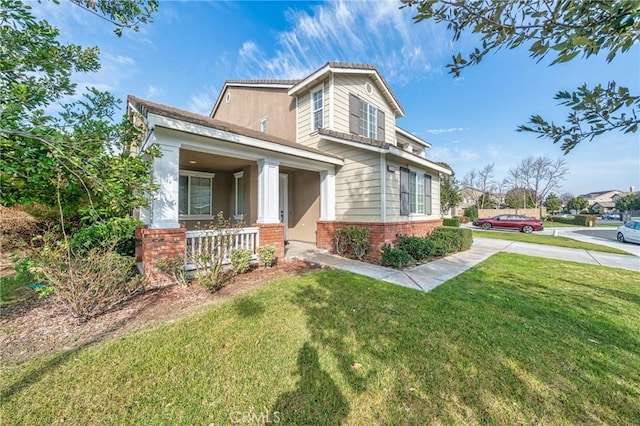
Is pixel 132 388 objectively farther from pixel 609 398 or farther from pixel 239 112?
pixel 239 112

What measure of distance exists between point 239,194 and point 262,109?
5.18 m

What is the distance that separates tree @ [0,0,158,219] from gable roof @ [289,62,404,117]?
21.9ft

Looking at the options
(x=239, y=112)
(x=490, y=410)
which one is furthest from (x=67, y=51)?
(x=239, y=112)

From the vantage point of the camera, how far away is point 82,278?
3619mm

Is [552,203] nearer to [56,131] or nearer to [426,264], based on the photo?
[426,264]

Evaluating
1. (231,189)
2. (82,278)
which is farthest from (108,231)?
(231,189)

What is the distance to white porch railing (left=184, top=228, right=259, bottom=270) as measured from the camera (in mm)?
5279

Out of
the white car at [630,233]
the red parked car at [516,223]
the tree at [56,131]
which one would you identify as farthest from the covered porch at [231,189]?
the red parked car at [516,223]

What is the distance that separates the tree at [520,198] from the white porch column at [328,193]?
44803mm

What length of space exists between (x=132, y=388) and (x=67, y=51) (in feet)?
18.9

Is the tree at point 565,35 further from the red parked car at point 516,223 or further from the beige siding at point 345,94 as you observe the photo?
the red parked car at point 516,223

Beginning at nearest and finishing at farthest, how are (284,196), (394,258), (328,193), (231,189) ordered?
1. (394,258)
2. (328,193)
3. (284,196)
4. (231,189)

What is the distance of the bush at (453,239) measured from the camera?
927cm

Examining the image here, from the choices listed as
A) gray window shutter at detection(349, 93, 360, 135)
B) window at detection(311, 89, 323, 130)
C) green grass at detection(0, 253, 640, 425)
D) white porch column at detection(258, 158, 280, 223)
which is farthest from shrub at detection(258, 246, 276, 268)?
gray window shutter at detection(349, 93, 360, 135)
